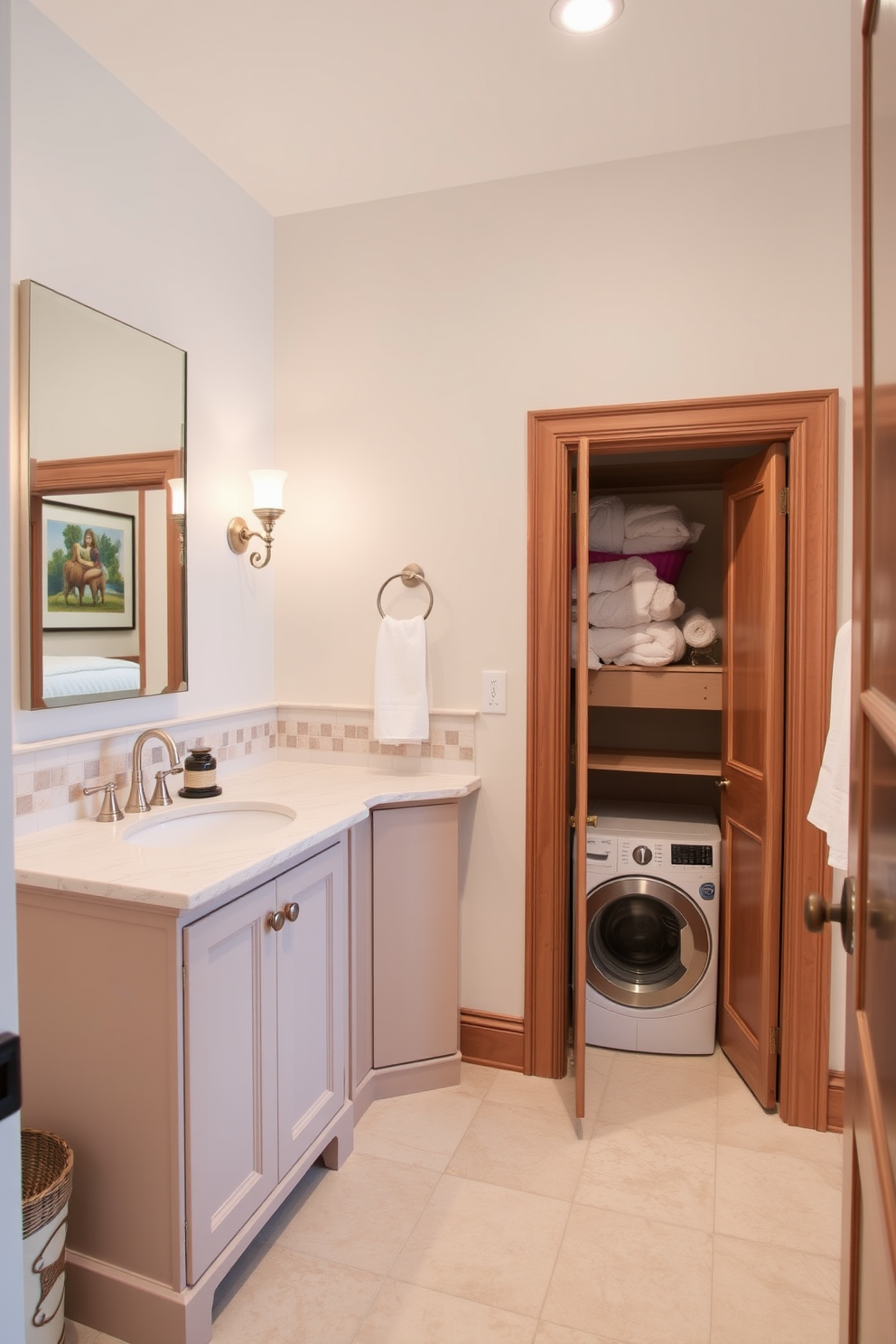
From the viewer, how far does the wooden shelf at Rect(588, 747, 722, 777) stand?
294 cm

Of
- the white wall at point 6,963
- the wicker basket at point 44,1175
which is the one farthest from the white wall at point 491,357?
the white wall at point 6,963

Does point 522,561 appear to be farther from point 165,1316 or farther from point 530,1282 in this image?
point 165,1316

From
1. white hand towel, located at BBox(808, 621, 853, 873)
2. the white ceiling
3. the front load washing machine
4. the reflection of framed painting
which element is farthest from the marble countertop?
the white ceiling

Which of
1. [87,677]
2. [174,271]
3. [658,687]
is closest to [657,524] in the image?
[658,687]

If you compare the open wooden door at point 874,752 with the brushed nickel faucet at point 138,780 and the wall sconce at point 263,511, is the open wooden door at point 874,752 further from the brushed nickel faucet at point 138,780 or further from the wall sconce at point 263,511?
the wall sconce at point 263,511

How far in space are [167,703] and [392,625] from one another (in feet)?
2.30

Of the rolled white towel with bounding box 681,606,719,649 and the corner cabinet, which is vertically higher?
the rolled white towel with bounding box 681,606,719,649

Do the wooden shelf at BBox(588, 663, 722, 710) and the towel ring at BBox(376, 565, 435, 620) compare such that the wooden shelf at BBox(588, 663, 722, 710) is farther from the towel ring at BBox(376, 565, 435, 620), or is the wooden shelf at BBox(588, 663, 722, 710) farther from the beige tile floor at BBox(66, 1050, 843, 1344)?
the beige tile floor at BBox(66, 1050, 843, 1344)

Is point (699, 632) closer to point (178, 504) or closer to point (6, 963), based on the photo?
point (178, 504)

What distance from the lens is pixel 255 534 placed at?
2.68 meters

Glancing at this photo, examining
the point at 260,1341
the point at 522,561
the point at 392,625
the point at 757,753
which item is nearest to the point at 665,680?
the point at 757,753

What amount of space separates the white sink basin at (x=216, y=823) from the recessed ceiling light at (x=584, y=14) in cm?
190

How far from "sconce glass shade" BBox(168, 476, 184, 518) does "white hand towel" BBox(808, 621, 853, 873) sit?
1.69 m

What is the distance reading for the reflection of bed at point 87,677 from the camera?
1.90 metres
